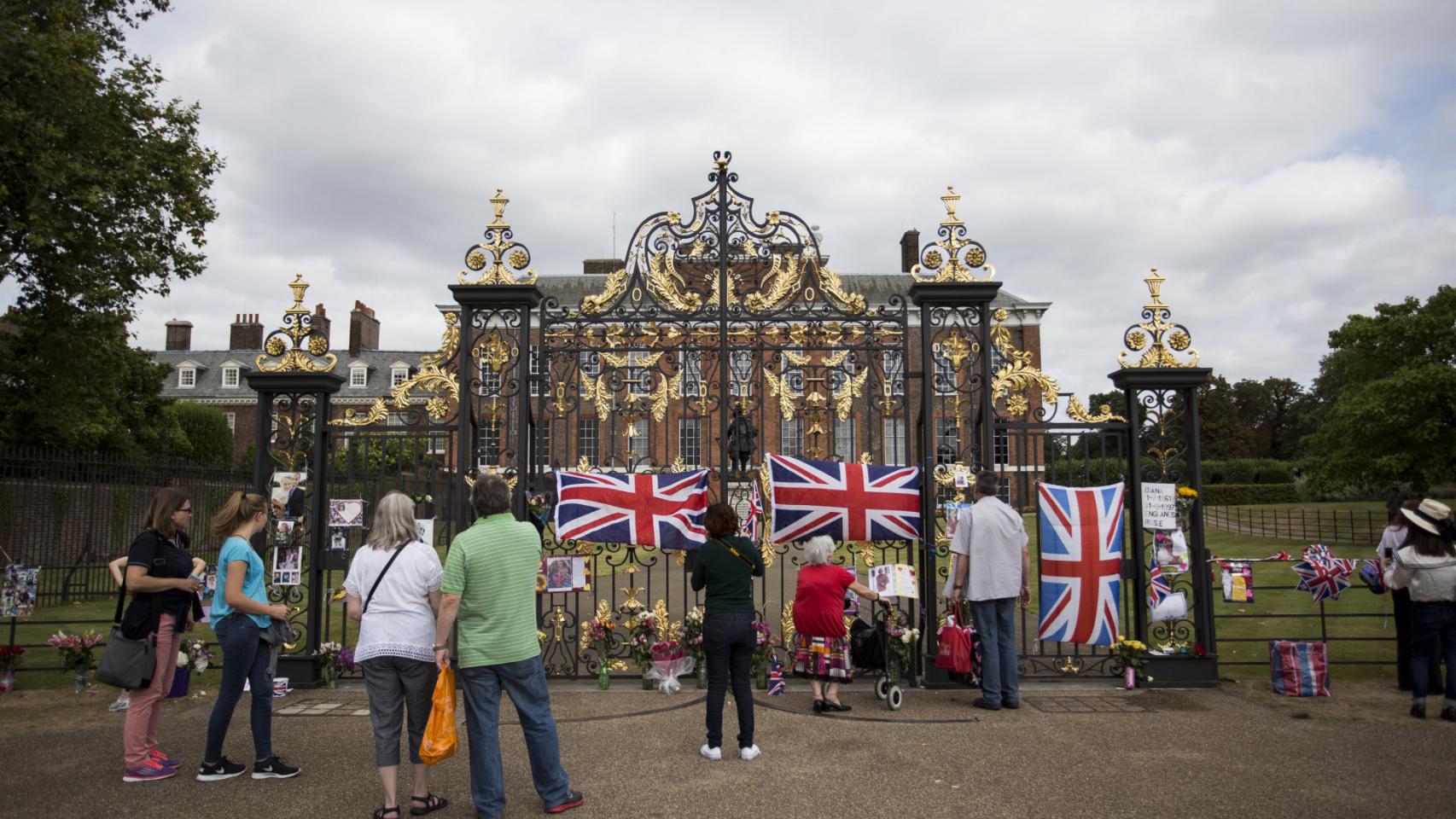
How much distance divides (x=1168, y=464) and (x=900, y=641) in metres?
3.28

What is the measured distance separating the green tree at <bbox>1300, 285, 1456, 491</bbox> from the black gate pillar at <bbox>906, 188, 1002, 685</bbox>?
97.2 ft

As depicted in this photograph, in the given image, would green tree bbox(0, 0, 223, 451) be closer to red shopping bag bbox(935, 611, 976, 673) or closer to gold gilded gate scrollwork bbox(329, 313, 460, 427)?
gold gilded gate scrollwork bbox(329, 313, 460, 427)

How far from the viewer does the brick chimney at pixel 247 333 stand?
5462 cm

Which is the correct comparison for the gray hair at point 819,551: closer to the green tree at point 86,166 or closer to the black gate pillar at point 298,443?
the black gate pillar at point 298,443

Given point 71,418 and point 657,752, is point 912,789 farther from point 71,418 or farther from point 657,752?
point 71,418

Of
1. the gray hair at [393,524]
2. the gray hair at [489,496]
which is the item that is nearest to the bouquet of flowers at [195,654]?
the gray hair at [393,524]

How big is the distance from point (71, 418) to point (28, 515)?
110 inches

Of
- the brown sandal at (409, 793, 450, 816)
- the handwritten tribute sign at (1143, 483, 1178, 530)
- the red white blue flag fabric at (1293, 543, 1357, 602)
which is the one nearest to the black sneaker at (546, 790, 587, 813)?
the brown sandal at (409, 793, 450, 816)

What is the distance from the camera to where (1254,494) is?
49.8 m

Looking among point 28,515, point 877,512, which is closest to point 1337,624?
point 877,512

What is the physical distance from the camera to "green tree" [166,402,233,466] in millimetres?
39378

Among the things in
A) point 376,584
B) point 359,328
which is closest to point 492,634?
point 376,584

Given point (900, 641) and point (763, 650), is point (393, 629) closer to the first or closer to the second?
point (763, 650)

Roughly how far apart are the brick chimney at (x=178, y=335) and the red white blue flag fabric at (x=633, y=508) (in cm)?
5837
